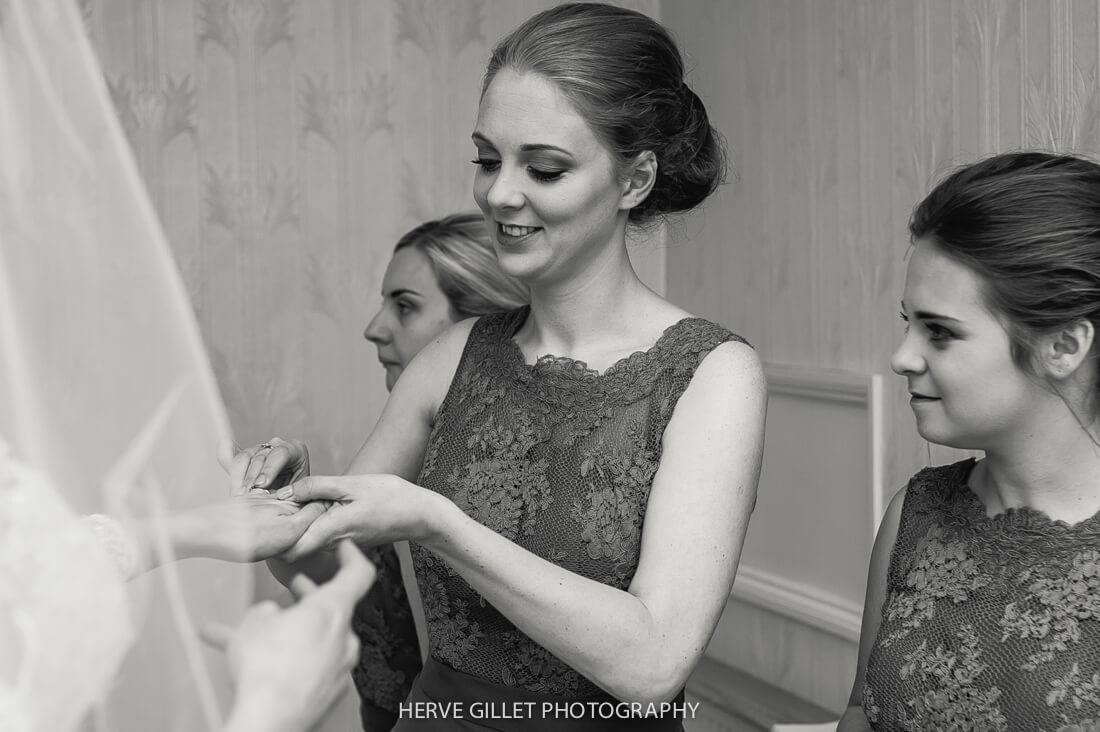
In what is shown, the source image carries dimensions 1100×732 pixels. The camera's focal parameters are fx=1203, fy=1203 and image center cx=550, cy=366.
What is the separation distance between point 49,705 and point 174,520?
139 mm

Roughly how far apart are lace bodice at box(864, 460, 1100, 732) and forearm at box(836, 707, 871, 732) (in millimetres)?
59

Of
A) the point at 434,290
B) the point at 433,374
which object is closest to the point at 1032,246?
the point at 433,374

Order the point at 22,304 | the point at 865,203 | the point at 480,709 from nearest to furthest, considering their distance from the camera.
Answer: the point at 22,304 → the point at 480,709 → the point at 865,203

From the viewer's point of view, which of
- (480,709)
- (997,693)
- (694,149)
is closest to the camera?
(997,693)

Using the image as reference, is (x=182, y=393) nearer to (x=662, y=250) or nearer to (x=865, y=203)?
(x=865, y=203)

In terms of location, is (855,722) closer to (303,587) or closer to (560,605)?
(560,605)

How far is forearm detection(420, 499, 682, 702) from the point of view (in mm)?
1317

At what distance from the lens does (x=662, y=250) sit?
4055mm

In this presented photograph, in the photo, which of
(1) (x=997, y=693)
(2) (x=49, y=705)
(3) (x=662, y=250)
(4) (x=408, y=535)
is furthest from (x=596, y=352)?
(3) (x=662, y=250)

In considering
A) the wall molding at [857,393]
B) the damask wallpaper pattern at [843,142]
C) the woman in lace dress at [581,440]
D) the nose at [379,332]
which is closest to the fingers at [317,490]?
the woman in lace dress at [581,440]

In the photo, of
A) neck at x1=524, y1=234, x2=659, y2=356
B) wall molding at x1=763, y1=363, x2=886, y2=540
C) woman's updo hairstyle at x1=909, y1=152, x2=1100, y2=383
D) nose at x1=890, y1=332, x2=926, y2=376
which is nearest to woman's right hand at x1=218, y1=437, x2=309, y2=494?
neck at x1=524, y1=234, x2=659, y2=356

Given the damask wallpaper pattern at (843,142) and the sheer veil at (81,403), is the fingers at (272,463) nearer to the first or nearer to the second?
the sheer veil at (81,403)

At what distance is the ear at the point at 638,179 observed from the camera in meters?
1.61

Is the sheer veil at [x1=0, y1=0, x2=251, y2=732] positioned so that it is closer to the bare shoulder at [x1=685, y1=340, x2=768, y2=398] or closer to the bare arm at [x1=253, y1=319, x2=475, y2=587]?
the bare shoulder at [x1=685, y1=340, x2=768, y2=398]
